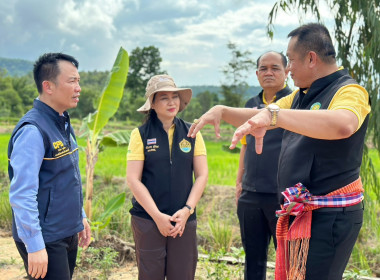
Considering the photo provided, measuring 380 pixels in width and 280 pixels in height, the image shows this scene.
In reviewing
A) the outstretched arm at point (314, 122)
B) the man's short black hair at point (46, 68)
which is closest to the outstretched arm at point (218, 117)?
the outstretched arm at point (314, 122)

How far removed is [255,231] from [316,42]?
1.49 m

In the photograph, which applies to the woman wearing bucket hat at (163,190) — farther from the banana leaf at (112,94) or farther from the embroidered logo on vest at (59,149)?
the banana leaf at (112,94)

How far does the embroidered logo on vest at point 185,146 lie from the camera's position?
2559 mm

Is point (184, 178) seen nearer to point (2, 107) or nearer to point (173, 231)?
point (173, 231)

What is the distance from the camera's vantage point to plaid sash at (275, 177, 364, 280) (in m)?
1.83

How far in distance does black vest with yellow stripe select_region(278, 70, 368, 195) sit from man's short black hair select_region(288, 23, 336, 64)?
95mm

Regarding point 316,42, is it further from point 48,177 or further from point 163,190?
point 48,177

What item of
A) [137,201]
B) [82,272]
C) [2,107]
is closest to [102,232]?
[82,272]

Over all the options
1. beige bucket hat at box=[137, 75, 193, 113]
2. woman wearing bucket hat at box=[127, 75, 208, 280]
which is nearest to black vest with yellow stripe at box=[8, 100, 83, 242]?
woman wearing bucket hat at box=[127, 75, 208, 280]

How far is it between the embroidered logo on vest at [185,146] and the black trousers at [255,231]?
620 millimetres

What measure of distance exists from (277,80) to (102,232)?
264 cm

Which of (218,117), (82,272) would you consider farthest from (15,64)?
(218,117)

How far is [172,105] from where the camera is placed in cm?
256

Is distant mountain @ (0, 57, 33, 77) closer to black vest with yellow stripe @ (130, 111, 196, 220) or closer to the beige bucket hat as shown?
the beige bucket hat
